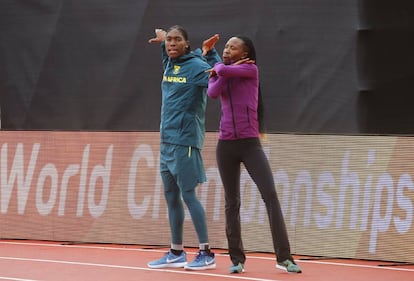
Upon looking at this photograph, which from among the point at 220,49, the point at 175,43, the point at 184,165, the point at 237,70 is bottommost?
the point at 184,165

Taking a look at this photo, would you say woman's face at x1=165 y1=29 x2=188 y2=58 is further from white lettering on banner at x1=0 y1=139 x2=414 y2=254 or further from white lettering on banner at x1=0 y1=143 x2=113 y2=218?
white lettering on banner at x1=0 y1=143 x2=113 y2=218

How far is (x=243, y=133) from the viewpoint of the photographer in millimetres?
8102

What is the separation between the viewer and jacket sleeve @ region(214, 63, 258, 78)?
7.99 m

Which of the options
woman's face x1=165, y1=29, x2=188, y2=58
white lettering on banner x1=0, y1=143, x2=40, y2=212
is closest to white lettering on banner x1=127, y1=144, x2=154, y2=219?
white lettering on banner x1=0, y1=143, x2=40, y2=212

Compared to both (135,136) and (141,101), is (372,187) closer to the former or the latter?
(135,136)

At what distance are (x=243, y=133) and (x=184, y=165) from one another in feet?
2.28

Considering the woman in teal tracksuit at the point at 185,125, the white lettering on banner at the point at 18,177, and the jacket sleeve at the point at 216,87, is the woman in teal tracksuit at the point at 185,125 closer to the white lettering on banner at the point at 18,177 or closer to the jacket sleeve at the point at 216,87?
the jacket sleeve at the point at 216,87

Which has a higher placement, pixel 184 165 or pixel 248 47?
pixel 248 47

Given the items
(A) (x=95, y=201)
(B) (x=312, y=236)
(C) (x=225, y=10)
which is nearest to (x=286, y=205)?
(B) (x=312, y=236)

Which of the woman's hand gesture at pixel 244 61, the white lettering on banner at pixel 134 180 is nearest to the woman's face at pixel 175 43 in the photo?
the woman's hand gesture at pixel 244 61

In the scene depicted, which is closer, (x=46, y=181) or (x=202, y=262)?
(x=202, y=262)

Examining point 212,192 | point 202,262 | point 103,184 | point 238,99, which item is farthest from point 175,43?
point 103,184

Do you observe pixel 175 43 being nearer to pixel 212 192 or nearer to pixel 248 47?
pixel 248 47

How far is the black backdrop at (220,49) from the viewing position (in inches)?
420
